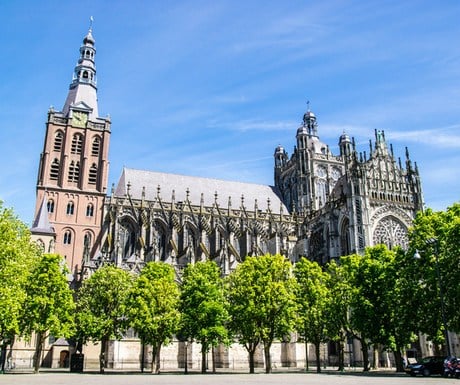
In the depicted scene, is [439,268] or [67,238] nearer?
[439,268]

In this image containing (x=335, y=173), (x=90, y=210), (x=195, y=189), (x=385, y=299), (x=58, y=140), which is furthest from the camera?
(x=335, y=173)

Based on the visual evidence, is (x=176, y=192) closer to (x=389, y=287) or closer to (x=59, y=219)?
(x=59, y=219)

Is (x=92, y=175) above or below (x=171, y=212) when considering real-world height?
above

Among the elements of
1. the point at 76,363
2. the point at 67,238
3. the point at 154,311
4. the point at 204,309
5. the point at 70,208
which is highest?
the point at 70,208

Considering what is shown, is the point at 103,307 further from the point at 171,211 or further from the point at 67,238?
the point at 171,211

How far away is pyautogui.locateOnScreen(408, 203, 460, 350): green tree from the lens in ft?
98.1

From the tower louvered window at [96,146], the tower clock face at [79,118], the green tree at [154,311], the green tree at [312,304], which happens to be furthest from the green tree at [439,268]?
the tower clock face at [79,118]

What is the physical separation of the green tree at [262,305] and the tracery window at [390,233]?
25073mm

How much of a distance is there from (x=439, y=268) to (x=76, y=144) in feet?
169

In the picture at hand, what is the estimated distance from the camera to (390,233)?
61.2 meters

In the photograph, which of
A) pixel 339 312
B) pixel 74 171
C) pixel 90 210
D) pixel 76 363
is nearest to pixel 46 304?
pixel 76 363

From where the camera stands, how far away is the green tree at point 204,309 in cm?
3891

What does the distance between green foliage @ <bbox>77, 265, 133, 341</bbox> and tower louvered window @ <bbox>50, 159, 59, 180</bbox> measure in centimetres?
2455

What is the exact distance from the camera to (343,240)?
63.3m
